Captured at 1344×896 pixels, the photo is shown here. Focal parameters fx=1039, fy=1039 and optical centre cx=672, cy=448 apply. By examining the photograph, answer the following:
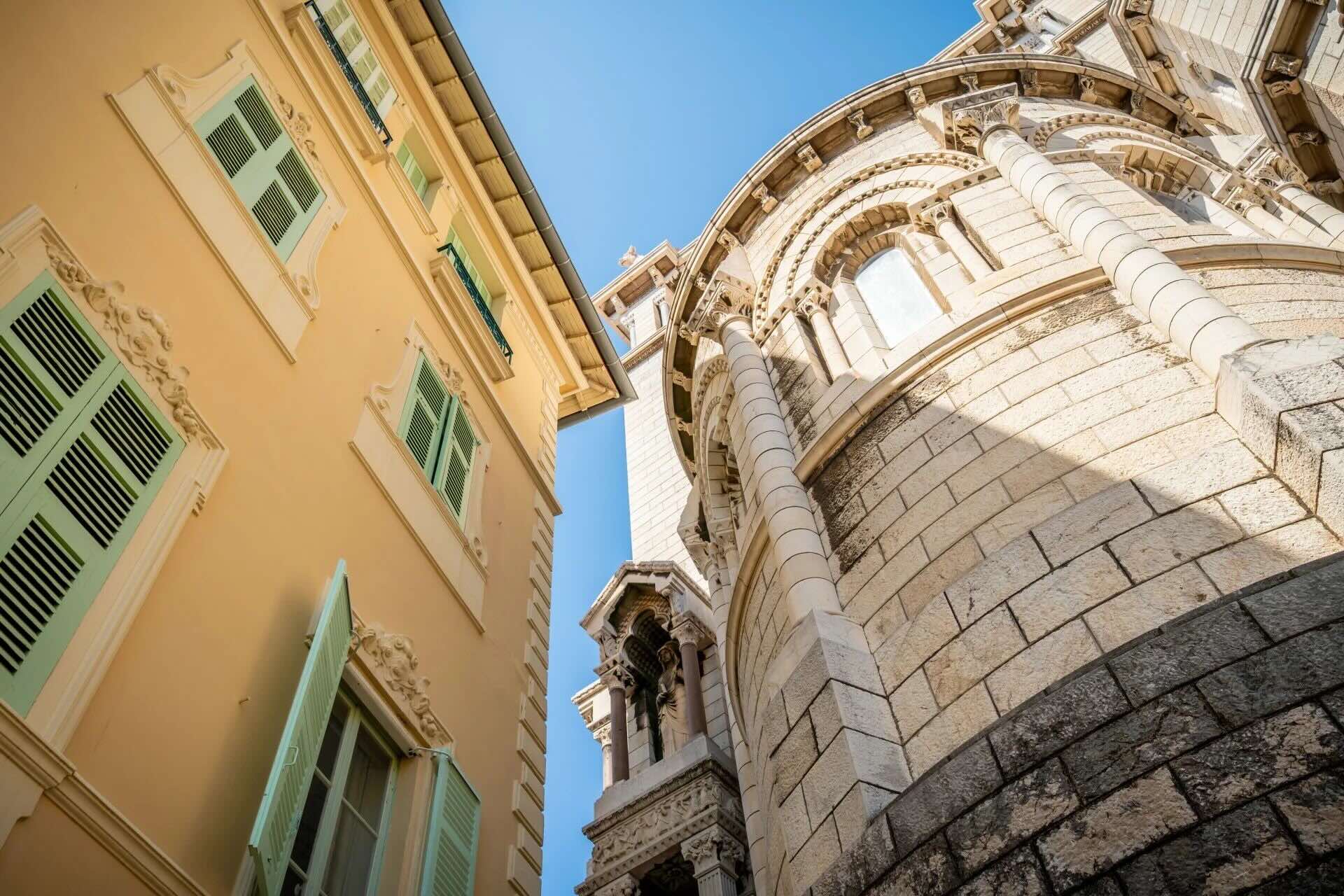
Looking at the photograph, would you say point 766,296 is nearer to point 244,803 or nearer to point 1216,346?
point 1216,346

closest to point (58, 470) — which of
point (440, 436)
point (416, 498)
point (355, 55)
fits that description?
point (416, 498)

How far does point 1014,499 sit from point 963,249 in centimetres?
412

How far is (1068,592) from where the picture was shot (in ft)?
19.6

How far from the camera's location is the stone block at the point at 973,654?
602cm

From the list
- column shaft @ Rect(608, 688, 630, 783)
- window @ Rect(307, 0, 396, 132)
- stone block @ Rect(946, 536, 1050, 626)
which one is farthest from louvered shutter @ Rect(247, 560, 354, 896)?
column shaft @ Rect(608, 688, 630, 783)

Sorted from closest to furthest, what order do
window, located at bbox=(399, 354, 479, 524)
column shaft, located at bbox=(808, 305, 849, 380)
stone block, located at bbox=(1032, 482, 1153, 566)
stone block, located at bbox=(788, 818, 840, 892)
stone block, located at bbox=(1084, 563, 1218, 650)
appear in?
stone block, located at bbox=(1084, 563, 1218, 650) < stone block, located at bbox=(788, 818, 840, 892) < stone block, located at bbox=(1032, 482, 1153, 566) < window, located at bbox=(399, 354, 479, 524) < column shaft, located at bbox=(808, 305, 849, 380)

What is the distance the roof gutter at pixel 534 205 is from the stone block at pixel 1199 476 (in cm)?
928

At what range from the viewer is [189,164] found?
22.9ft

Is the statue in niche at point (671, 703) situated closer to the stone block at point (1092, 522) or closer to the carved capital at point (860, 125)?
the carved capital at point (860, 125)

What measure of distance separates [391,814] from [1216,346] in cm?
613

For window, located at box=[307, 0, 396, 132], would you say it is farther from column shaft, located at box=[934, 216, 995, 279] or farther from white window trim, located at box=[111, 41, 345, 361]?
column shaft, located at box=[934, 216, 995, 279]

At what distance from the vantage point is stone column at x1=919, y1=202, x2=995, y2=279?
10078mm

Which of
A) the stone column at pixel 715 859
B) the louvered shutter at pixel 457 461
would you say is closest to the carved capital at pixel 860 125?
the louvered shutter at pixel 457 461

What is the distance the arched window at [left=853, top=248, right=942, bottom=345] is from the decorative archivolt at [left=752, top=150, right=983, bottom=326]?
3.47ft
